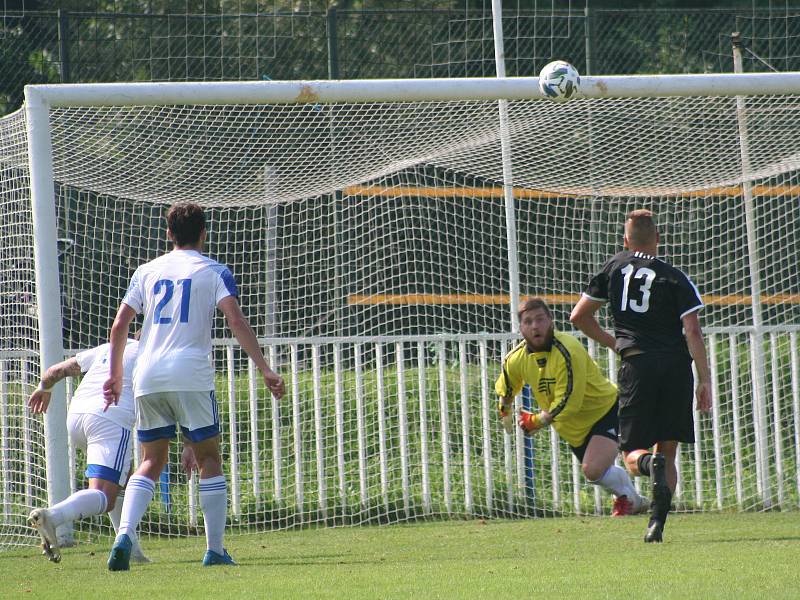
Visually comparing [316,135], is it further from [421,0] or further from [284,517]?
[421,0]

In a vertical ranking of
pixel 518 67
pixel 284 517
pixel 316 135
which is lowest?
pixel 284 517

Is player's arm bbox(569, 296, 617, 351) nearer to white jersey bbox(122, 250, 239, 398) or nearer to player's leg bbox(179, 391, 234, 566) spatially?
white jersey bbox(122, 250, 239, 398)

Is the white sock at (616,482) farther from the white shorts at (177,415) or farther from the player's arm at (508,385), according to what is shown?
the white shorts at (177,415)

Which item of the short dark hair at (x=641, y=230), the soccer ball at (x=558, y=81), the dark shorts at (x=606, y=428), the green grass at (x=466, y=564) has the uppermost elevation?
the soccer ball at (x=558, y=81)

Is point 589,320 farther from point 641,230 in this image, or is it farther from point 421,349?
point 421,349

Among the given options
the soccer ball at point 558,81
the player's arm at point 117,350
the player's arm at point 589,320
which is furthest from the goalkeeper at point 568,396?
the player's arm at point 117,350

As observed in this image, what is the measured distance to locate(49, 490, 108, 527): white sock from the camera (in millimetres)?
6298

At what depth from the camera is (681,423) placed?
6.97 m

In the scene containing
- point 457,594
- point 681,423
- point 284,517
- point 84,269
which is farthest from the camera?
point 84,269

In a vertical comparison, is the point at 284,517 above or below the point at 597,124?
below

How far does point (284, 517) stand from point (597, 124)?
3809 mm

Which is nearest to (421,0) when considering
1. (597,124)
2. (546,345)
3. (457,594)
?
(597,124)

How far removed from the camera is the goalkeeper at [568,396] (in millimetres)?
7656

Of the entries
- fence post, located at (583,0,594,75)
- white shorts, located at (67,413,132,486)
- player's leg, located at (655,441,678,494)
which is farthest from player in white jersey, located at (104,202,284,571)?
fence post, located at (583,0,594,75)
